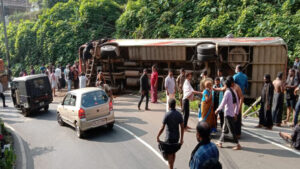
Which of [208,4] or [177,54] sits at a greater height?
[208,4]

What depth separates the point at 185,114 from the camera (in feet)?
28.3

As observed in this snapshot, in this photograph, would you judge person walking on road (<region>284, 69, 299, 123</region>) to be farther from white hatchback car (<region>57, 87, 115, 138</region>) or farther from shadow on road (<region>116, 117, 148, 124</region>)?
white hatchback car (<region>57, 87, 115, 138</region>)

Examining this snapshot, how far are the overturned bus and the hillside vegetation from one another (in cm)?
329

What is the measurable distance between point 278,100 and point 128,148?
540 cm

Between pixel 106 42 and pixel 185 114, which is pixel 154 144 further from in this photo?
pixel 106 42

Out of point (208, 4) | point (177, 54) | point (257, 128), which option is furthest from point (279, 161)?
point (208, 4)

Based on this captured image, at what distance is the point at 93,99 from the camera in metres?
9.23

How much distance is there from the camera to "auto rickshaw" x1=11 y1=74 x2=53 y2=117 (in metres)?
12.6

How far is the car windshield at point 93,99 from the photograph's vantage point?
9.04m

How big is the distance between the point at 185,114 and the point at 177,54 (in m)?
6.99

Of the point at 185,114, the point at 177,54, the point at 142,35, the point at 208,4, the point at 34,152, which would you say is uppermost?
the point at 208,4

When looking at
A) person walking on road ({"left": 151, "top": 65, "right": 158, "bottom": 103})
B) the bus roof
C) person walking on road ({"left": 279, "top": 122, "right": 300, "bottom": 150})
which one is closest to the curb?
person walking on road ({"left": 151, "top": 65, "right": 158, "bottom": 103})

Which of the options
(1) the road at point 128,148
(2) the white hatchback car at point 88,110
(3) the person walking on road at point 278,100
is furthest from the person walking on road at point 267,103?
(2) the white hatchback car at point 88,110

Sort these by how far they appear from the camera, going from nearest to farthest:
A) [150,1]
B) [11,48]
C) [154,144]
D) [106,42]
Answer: [154,144] → [106,42] → [150,1] → [11,48]
